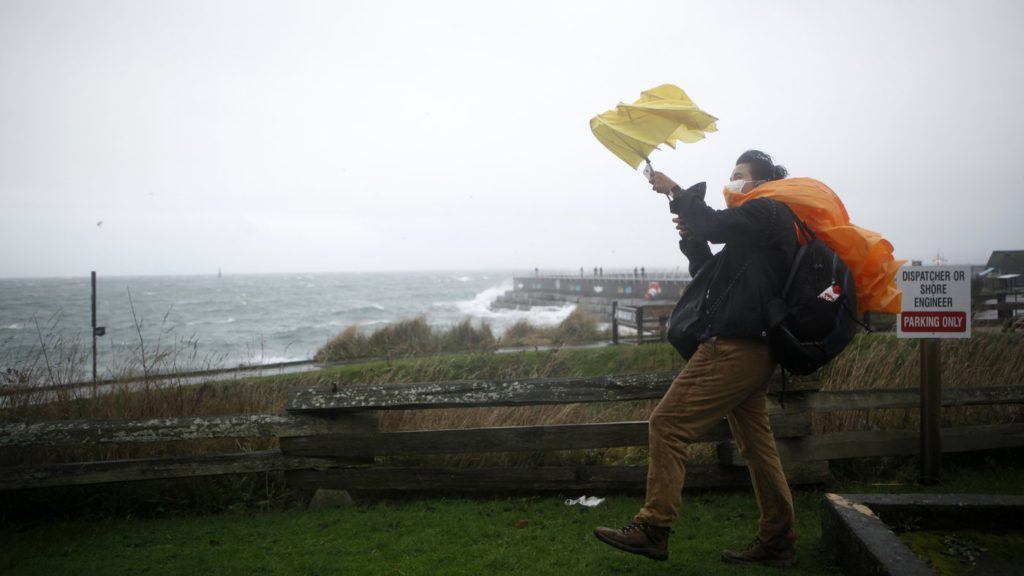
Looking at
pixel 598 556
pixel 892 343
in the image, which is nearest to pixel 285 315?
pixel 892 343

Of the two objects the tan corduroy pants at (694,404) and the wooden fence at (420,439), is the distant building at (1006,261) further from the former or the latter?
the tan corduroy pants at (694,404)

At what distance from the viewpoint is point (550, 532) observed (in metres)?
3.75

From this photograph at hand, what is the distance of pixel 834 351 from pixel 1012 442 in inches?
135

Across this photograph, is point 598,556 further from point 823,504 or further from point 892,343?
point 892,343

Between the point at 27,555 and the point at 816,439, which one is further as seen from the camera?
the point at 816,439

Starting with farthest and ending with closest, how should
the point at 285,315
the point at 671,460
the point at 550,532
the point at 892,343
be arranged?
the point at 285,315 < the point at 892,343 < the point at 550,532 < the point at 671,460

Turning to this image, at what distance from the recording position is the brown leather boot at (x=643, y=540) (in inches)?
115

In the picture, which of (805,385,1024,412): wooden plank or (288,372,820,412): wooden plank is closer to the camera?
(288,372,820,412): wooden plank

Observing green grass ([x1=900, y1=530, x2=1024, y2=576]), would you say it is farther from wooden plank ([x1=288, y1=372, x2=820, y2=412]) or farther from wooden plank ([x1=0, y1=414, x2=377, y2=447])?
wooden plank ([x1=0, y1=414, x2=377, y2=447])

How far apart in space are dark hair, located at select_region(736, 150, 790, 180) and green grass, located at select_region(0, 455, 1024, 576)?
204cm

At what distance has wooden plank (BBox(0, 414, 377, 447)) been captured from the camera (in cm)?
419

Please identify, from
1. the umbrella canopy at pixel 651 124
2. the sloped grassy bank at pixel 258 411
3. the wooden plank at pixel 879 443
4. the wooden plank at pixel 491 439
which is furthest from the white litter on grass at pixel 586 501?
the umbrella canopy at pixel 651 124

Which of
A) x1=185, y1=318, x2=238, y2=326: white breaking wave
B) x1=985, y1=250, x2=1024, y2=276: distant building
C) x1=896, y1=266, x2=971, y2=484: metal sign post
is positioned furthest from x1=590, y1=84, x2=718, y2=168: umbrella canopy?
x1=185, y1=318, x2=238, y2=326: white breaking wave

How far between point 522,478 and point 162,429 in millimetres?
2585
